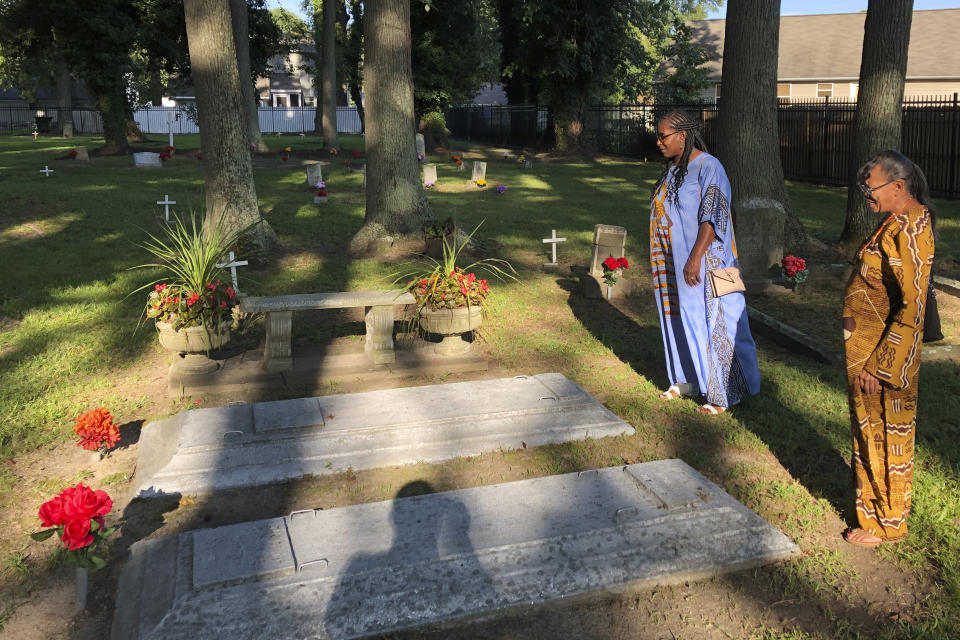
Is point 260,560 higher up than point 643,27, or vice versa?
point 643,27

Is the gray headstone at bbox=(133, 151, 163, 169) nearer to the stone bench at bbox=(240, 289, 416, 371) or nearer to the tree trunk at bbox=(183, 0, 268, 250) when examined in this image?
the tree trunk at bbox=(183, 0, 268, 250)

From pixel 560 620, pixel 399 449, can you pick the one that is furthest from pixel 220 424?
pixel 560 620

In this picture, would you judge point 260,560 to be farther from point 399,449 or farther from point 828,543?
point 828,543

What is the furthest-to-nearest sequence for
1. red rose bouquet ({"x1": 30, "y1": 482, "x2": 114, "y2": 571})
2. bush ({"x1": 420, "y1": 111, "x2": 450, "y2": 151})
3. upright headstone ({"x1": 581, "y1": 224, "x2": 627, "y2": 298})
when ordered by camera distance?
1. bush ({"x1": 420, "y1": 111, "x2": 450, "y2": 151})
2. upright headstone ({"x1": 581, "y1": 224, "x2": 627, "y2": 298})
3. red rose bouquet ({"x1": 30, "y1": 482, "x2": 114, "y2": 571})

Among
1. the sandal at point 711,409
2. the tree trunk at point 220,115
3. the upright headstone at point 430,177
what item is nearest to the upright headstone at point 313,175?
the upright headstone at point 430,177

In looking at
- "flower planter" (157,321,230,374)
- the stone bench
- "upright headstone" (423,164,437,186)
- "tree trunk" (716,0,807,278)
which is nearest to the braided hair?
the stone bench

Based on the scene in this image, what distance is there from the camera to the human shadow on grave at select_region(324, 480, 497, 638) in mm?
3500

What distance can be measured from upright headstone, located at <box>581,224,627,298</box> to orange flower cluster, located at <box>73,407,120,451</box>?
591 centimetres

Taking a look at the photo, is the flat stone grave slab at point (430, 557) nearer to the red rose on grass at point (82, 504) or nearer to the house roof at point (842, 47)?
the red rose on grass at point (82, 504)

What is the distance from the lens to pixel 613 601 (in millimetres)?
3764

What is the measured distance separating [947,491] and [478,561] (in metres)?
2.83

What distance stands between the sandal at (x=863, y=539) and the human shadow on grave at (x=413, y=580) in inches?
75.3

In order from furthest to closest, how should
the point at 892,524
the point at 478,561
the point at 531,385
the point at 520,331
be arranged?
the point at 520,331 → the point at 531,385 → the point at 892,524 → the point at 478,561

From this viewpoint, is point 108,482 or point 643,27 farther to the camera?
point 643,27
